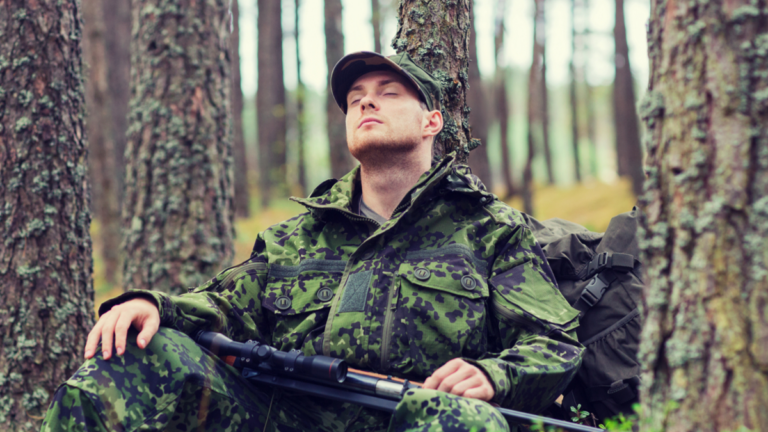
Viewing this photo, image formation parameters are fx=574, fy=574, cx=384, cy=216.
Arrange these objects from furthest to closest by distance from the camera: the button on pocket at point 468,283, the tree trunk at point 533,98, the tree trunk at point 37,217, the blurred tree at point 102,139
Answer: the tree trunk at point 533,98, the blurred tree at point 102,139, the tree trunk at point 37,217, the button on pocket at point 468,283

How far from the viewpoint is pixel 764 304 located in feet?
5.03

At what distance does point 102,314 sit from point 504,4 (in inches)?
681

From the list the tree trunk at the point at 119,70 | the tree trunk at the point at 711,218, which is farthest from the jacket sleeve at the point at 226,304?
the tree trunk at the point at 119,70

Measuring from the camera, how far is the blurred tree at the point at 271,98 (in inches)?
665

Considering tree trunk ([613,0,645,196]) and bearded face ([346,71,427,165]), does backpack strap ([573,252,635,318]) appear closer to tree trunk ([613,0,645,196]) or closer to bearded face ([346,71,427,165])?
bearded face ([346,71,427,165])

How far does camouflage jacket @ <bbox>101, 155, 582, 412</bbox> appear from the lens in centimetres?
264

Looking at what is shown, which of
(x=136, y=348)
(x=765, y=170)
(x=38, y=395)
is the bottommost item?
(x=38, y=395)

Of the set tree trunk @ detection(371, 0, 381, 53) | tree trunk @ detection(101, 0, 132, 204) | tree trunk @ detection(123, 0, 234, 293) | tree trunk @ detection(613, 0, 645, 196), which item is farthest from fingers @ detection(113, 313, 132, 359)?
tree trunk @ detection(371, 0, 381, 53)

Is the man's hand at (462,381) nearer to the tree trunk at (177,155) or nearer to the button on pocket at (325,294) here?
the button on pocket at (325,294)

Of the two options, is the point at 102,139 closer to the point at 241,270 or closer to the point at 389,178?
the point at 241,270

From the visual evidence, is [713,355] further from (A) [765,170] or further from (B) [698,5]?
(B) [698,5]

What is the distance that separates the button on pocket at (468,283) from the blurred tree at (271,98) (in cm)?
1475

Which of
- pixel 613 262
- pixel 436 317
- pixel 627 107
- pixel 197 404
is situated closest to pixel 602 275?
pixel 613 262

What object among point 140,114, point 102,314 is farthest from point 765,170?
point 140,114
